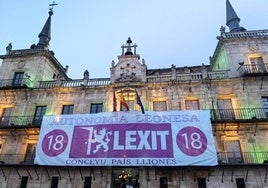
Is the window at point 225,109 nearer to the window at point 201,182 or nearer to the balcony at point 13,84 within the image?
the window at point 201,182

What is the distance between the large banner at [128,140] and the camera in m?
21.0

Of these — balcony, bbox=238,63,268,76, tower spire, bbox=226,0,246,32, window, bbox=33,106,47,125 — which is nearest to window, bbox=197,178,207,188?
balcony, bbox=238,63,268,76

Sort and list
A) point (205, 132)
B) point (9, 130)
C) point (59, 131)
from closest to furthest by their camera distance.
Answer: point (205, 132) → point (59, 131) → point (9, 130)

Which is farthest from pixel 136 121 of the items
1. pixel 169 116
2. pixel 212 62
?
pixel 212 62

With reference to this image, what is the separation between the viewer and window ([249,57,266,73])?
25422 millimetres

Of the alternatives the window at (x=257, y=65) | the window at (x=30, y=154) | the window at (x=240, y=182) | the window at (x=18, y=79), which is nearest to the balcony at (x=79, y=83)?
the window at (x=18, y=79)

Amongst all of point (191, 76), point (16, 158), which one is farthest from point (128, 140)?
point (16, 158)

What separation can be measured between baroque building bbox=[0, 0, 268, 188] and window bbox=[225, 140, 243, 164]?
8 centimetres

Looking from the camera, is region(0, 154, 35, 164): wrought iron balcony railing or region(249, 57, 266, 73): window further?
region(249, 57, 266, 73): window

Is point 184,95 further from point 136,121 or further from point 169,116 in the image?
point 136,121

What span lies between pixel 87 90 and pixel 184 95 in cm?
969

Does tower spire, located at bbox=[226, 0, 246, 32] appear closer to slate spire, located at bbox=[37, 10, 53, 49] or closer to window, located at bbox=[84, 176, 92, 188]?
slate spire, located at bbox=[37, 10, 53, 49]

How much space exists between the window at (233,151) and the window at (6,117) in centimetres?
2077

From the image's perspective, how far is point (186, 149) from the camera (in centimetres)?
2127
